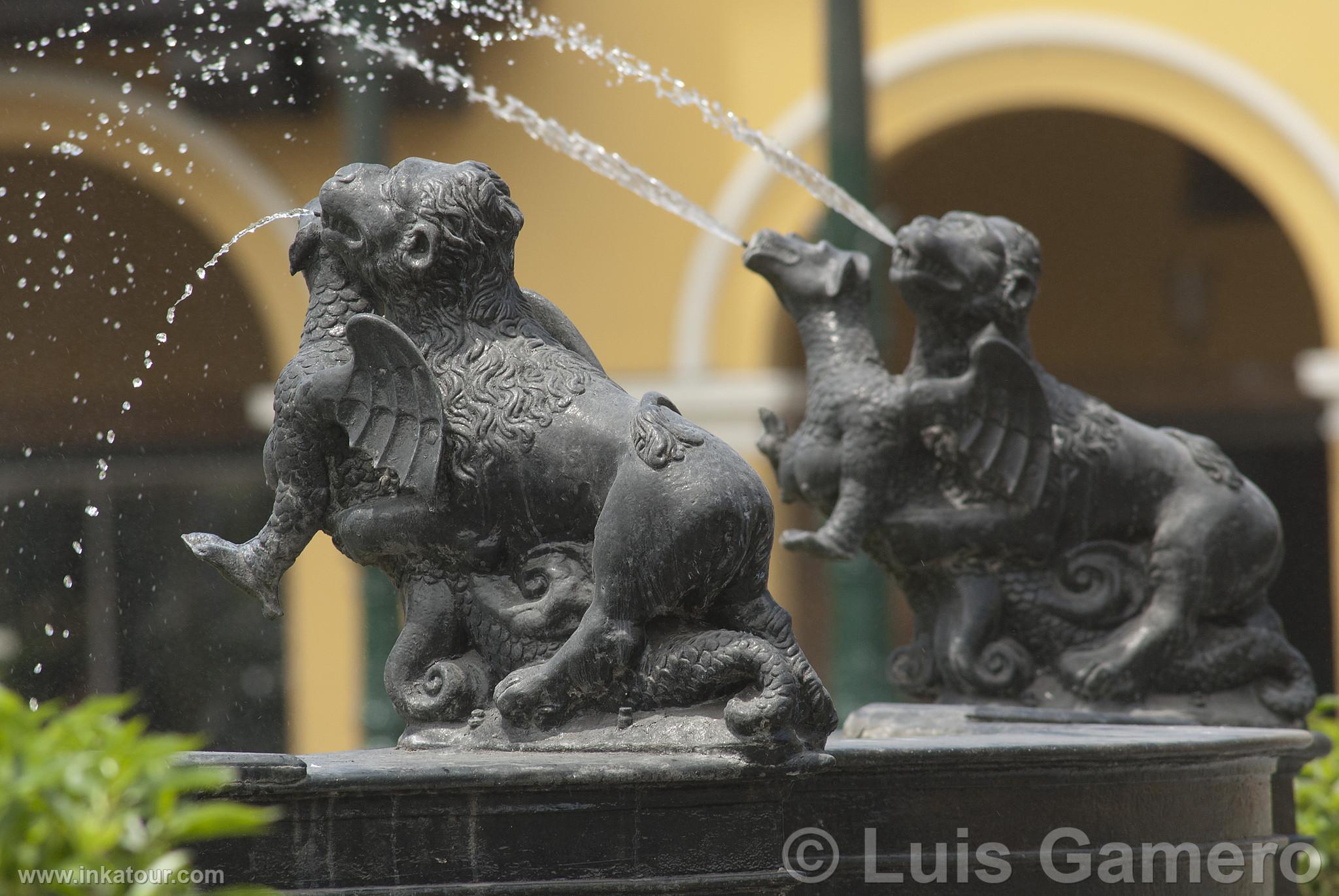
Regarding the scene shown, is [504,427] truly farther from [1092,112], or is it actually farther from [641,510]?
[1092,112]

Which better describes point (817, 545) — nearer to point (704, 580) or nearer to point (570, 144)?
point (704, 580)

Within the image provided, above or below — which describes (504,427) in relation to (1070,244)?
below

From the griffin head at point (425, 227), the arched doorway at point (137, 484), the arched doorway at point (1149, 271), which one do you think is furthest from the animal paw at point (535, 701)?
the arched doorway at point (1149, 271)

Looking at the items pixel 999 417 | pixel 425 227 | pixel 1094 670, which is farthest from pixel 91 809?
pixel 1094 670

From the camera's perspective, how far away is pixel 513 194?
34.4 feet

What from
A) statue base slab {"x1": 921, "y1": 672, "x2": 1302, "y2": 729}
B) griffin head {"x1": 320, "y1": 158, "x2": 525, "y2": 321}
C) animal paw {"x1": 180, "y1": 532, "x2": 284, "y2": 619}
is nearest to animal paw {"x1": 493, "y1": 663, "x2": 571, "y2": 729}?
animal paw {"x1": 180, "y1": 532, "x2": 284, "y2": 619}

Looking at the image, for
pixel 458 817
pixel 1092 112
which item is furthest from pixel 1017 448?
pixel 1092 112

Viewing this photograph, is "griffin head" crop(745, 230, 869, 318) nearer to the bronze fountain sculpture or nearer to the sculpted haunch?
the bronze fountain sculpture

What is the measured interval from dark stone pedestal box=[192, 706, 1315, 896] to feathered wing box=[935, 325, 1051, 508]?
1.72 feet

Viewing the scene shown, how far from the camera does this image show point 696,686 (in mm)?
3062

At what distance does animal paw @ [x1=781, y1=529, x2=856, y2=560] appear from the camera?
4285mm

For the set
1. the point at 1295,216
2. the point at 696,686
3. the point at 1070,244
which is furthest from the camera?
the point at 1070,244

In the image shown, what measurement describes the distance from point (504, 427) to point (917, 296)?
144cm

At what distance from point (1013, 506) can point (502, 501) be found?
57.6 inches
